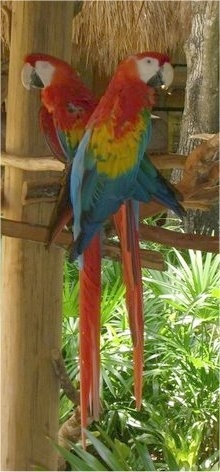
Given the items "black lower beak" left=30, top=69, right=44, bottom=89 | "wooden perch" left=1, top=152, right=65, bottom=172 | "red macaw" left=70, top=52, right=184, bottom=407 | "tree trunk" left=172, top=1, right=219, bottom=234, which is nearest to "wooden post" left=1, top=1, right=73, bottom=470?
"wooden perch" left=1, top=152, right=65, bottom=172

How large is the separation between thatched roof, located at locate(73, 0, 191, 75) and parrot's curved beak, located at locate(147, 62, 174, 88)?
16.0 inches

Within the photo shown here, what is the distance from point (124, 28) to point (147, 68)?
470 mm

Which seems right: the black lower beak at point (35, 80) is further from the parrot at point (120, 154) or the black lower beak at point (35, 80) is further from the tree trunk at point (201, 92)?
the tree trunk at point (201, 92)

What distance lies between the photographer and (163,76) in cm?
100

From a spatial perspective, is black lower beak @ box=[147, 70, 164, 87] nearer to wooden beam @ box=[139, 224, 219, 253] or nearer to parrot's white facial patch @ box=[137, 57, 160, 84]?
parrot's white facial patch @ box=[137, 57, 160, 84]

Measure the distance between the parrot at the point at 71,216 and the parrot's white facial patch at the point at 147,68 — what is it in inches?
4.0

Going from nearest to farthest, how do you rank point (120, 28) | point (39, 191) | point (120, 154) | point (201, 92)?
point (120, 154), point (39, 191), point (120, 28), point (201, 92)

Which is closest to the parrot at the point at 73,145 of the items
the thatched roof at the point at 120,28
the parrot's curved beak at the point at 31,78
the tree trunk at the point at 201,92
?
the parrot's curved beak at the point at 31,78

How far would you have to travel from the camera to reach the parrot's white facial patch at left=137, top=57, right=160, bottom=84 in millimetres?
992

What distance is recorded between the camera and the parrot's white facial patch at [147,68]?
0.99 meters

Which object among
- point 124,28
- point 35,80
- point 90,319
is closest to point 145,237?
point 90,319

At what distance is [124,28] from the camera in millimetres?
1434

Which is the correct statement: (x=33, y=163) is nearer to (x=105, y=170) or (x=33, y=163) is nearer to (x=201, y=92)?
(x=105, y=170)

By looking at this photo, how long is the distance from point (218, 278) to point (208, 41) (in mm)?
551
